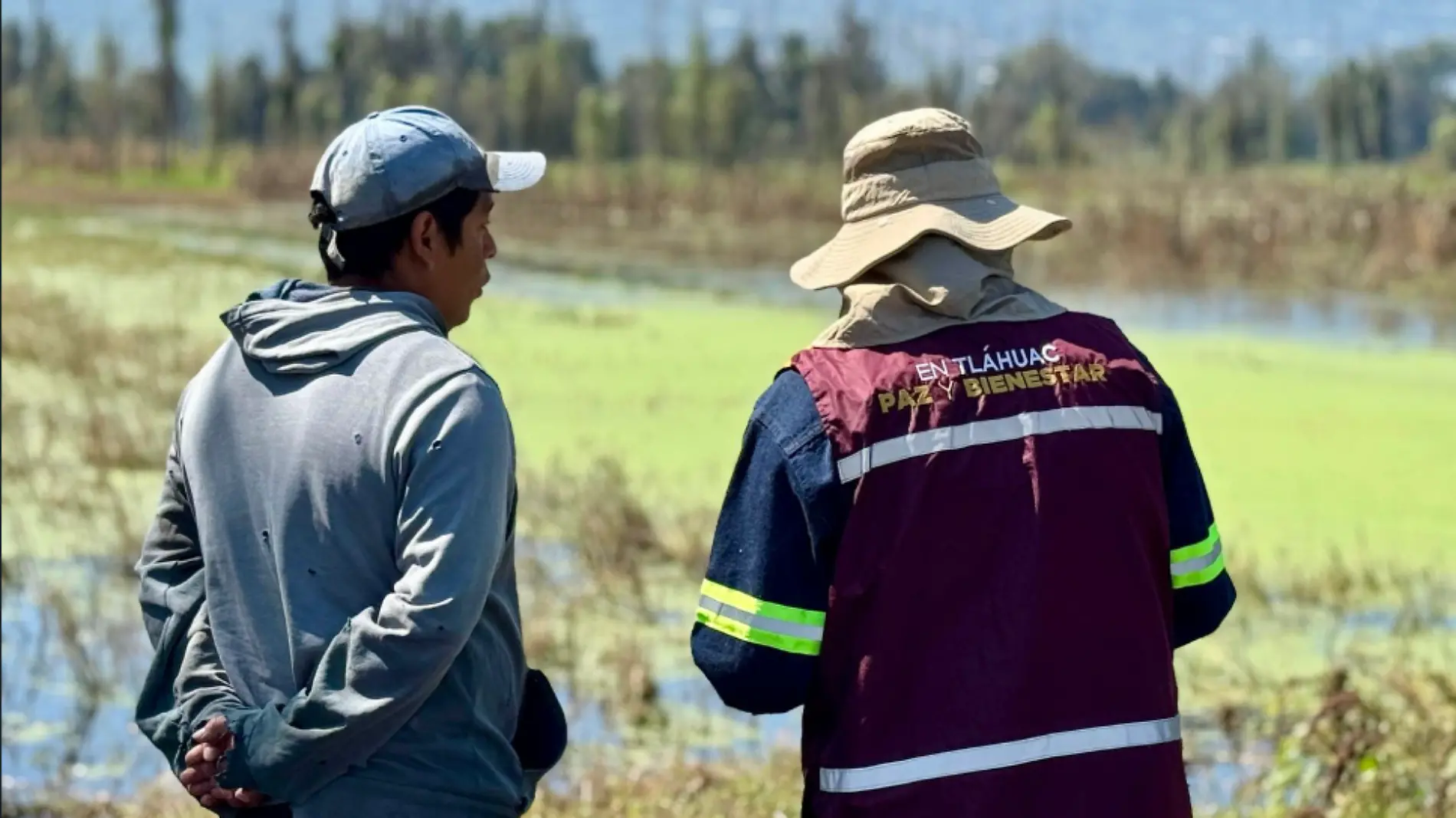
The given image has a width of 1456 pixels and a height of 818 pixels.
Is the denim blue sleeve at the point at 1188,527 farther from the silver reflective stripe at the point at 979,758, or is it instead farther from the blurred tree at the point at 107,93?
the blurred tree at the point at 107,93

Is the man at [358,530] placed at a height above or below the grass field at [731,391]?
above

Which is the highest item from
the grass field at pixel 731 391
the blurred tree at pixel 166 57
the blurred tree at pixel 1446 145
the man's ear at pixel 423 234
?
the man's ear at pixel 423 234

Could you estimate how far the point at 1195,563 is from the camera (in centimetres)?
204

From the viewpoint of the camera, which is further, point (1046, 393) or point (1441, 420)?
point (1441, 420)

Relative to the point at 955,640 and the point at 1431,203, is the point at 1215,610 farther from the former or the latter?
the point at 1431,203

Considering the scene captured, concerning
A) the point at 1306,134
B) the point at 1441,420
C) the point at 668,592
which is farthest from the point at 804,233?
the point at 1306,134

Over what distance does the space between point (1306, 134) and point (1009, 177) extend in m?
66.9

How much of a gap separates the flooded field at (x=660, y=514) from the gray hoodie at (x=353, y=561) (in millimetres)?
2022

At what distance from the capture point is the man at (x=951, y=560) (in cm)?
188

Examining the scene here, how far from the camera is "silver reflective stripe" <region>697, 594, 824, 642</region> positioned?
1887mm

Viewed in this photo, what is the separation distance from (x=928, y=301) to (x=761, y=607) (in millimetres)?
339

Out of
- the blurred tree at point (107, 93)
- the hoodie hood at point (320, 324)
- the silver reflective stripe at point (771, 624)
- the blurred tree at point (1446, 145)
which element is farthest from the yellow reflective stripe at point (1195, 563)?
the blurred tree at point (1446, 145)

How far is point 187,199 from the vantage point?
2475 centimetres

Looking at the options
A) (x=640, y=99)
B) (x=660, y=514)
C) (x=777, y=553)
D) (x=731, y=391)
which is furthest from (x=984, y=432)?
(x=640, y=99)
